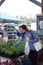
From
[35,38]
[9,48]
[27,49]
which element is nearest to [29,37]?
[35,38]

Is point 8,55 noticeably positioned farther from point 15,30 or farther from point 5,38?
point 15,30

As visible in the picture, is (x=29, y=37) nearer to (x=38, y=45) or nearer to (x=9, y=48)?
(x=38, y=45)

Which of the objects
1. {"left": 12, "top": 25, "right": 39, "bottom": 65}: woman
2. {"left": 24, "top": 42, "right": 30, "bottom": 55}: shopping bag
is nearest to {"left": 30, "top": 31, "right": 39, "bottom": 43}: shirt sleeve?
{"left": 12, "top": 25, "right": 39, "bottom": 65}: woman

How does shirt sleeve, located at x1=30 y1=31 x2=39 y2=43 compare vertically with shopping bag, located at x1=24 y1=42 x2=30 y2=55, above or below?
above

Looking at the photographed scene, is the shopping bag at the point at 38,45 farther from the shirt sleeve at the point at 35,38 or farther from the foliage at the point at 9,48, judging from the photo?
the foliage at the point at 9,48

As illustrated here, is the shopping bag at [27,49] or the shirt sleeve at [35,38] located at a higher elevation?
the shirt sleeve at [35,38]

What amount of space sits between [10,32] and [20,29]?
0.67ft

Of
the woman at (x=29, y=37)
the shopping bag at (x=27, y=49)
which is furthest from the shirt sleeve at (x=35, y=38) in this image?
the shopping bag at (x=27, y=49)

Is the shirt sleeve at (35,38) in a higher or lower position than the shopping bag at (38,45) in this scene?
higher

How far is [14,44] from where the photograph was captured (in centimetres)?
245

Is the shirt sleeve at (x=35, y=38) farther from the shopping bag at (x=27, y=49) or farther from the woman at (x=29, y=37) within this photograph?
→ the shopping bag at (x=27, y=49)

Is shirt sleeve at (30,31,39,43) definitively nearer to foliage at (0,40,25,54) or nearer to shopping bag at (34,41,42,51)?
shopping bag at (34,41,42,51)

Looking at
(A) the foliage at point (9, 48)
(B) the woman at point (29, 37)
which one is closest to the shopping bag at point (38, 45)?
(B) the woman at point (29, 37)

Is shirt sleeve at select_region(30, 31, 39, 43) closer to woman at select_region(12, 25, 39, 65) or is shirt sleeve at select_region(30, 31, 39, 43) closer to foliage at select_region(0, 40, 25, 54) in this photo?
woman at select_region(12, 25, 39, 65)
